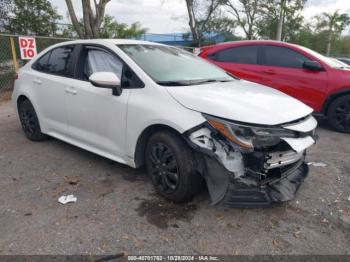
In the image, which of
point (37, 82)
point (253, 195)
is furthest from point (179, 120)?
point (37, 82)

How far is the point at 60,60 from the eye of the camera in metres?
4.47

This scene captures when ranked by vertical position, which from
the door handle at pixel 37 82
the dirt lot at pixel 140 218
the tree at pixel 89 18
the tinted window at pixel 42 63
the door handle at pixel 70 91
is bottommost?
the dirt lot at pixel 140 218

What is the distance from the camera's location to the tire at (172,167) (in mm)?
2990

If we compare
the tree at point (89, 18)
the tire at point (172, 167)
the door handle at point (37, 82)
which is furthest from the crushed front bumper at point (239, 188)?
the tree at point (89, 18)

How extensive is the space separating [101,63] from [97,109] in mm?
601

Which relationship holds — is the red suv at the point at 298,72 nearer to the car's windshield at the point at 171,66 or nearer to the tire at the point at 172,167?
the car's windshield at the point at 171,66

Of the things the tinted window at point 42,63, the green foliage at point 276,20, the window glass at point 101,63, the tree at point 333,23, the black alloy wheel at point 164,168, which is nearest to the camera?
the black alloy wheel at point 164,168

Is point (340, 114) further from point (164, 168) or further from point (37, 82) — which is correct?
point (37, 82)

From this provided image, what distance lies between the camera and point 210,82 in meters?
3.66

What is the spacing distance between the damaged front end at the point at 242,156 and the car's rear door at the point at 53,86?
7.08 feet

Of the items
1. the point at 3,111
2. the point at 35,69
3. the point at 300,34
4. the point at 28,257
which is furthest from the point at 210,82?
the point at 300,34

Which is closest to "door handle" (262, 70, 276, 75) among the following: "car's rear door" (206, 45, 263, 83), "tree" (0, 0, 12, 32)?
"car's rear door" (206, 45, 263, 83)

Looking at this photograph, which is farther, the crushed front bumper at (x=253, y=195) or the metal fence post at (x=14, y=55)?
the metal fence post at (x=14, y=55)

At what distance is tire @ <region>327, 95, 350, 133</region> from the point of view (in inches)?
233
